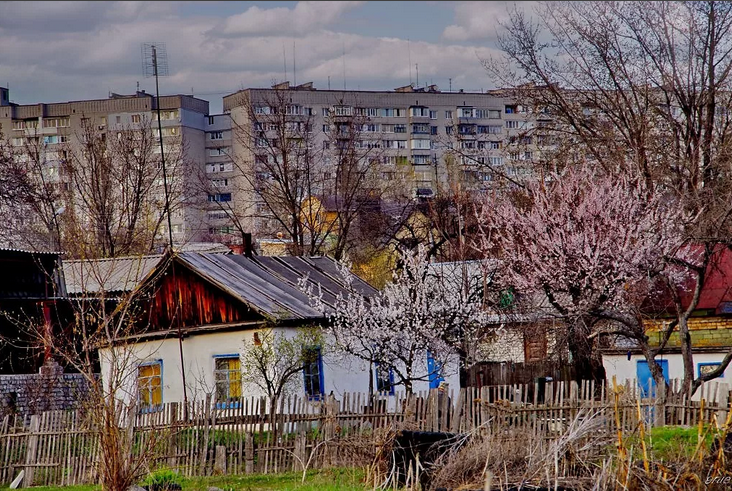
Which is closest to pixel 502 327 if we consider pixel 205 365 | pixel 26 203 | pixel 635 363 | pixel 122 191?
pixel 635 363

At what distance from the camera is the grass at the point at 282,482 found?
48.6 feet

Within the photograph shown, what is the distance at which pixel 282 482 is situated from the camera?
1631 cm

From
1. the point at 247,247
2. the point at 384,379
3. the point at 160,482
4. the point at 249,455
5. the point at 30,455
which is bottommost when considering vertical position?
the point at 160,482

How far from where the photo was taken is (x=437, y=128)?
327 feet

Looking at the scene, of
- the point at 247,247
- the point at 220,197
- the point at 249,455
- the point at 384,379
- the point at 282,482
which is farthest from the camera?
the point at 220,197

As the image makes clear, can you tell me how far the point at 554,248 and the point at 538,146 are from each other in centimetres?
640

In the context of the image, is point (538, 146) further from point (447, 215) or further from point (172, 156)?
point (172, 156)

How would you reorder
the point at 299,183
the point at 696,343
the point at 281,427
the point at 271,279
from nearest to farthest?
the point at 281,427 < the point at 696,343 < the point at 271,279 < the point at 299,183

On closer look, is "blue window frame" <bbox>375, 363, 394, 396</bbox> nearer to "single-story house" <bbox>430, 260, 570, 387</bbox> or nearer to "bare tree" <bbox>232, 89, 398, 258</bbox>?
"single-story house" <bbox>430, 260, 570, 387</bbox>

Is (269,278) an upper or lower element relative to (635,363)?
upper

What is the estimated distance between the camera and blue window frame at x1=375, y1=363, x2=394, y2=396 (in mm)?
24425

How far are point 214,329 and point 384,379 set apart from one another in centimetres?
431

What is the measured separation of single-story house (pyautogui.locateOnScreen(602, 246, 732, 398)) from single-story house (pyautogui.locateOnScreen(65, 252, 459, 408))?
17.2 ft

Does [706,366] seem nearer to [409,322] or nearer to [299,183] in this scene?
[409,322]
